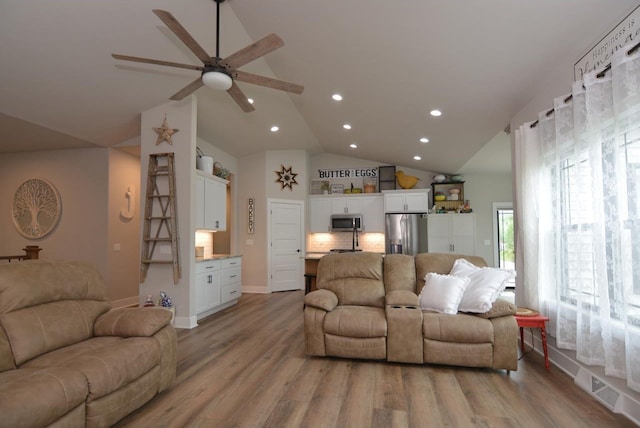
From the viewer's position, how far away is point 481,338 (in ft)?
9.69

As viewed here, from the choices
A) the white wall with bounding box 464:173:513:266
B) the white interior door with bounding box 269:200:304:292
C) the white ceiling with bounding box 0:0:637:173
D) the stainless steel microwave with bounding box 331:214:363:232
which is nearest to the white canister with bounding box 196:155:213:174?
the white ceiling with bounding box 0:0:637:173

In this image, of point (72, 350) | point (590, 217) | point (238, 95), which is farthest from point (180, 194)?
point (590, 217)

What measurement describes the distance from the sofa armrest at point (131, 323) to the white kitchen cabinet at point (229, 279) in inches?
115

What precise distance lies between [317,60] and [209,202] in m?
2.85

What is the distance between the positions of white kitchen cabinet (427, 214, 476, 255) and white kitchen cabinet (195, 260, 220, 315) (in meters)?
4.53

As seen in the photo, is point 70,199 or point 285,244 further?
point 285,244

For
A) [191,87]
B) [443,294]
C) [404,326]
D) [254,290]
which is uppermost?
[191,87]

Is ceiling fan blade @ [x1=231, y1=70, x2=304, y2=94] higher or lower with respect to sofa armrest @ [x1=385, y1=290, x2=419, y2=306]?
higher

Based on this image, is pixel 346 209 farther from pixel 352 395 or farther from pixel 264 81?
pixel 352 395

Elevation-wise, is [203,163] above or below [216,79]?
below

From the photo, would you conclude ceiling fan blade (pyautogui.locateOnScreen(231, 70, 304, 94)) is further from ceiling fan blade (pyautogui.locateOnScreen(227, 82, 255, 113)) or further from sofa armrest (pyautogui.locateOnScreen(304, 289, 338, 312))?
sofa armrest (pyautogui.locateOnScreen(304, 289, 338, 312))

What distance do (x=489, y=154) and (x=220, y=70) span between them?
4856mm

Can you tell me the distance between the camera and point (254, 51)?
2.78 meters

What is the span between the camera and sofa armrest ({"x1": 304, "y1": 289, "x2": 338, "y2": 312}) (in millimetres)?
3381
